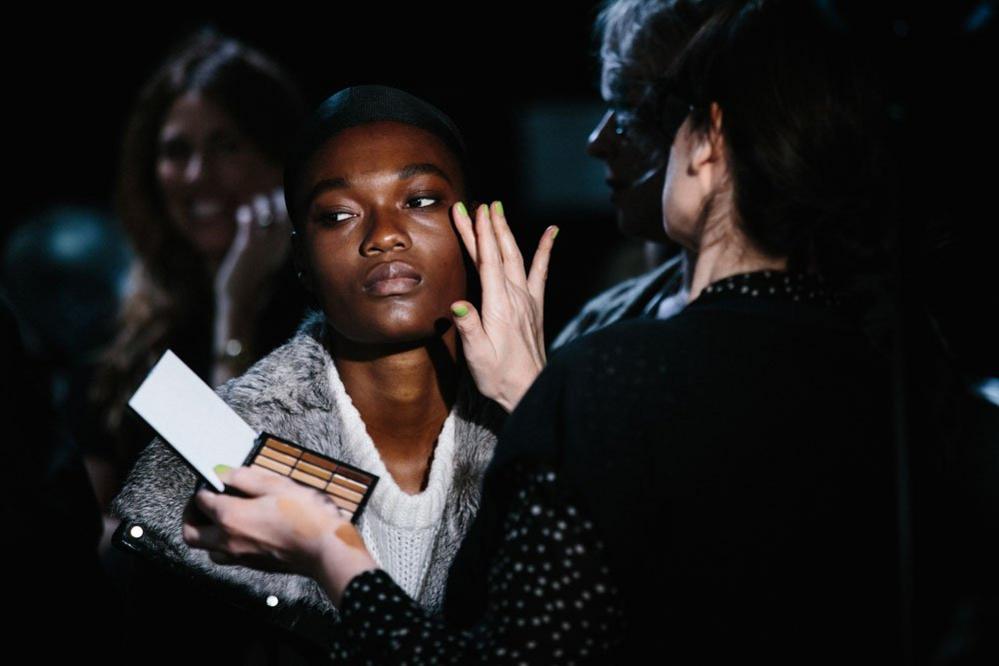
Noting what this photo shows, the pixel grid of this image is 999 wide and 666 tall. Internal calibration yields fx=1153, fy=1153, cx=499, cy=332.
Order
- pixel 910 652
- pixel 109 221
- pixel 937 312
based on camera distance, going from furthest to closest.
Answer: pixel 109 221 < pixel 937 312 < pixel 910 652

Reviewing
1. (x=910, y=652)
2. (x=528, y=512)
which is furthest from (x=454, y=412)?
(x=910, y=652)

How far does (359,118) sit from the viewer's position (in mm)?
1465

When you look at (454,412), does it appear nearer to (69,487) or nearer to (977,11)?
(69,487)

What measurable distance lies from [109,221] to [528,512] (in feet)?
10.4

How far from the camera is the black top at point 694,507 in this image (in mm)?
1157

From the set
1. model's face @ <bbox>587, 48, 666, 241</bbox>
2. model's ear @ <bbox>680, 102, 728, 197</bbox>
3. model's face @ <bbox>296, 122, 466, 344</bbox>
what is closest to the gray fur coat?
model's face @ <bbox>296, 122, 466, 344</bbox>

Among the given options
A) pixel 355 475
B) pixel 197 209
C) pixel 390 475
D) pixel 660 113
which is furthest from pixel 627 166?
pixel 197 209

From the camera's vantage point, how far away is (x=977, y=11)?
1.30 meters

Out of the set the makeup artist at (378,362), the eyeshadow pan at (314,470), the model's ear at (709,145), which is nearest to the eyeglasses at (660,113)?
the model's ear at (709,145)

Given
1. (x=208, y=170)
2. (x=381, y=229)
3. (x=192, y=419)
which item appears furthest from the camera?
(x=208, y=170)

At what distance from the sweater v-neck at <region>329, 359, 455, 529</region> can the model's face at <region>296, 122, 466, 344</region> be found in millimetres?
102

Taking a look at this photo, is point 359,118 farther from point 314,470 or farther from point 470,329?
point 314,470

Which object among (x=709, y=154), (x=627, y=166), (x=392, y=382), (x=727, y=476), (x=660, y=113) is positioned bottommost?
(x=727, y=476)

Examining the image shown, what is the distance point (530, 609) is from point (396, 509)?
1.23 ft
